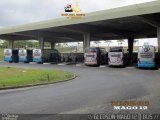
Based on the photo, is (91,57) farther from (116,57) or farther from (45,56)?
(45,56)

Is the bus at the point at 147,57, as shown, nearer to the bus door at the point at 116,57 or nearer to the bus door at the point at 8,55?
the bus door at the point at 116,57

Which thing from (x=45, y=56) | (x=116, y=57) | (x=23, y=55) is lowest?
(x=45, y=56)

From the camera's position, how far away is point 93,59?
1720 inches

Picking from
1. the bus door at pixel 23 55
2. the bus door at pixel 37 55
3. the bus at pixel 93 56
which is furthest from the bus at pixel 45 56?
the bus at pixel 93 56

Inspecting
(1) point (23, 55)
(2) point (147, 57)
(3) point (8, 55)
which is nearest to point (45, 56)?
(1) point (23, 55)

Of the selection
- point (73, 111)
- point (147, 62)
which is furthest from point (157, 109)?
point (147, 62)

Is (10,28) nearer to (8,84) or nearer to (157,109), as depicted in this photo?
(8,84)

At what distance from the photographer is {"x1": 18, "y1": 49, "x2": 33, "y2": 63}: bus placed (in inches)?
2330

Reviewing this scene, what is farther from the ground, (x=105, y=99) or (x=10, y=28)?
(x=10, y=28)

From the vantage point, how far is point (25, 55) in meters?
59.3

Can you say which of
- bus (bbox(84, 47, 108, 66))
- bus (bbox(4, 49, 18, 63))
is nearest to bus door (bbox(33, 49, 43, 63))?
bus (bbox(4, 49, 18, 63))

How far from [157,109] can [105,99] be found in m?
2.77

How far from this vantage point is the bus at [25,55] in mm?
59188

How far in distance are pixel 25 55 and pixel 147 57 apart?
2901cm
